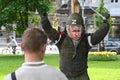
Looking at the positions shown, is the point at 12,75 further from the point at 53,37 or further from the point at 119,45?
the point at 119,45

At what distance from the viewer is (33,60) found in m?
3.57

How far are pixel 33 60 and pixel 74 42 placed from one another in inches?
104

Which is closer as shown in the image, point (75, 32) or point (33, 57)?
point (33, 57)

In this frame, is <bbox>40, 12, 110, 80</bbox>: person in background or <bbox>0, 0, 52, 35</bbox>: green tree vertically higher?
<bbox>40, 12, 110, 80</bbox>: person in background

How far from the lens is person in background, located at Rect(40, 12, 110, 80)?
6062mm

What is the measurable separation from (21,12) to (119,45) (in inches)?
506

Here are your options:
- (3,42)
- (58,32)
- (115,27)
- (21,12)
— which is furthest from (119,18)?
(58,32)

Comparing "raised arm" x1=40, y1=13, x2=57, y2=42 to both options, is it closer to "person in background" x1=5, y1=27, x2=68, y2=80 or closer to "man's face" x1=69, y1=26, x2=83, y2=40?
"man's face" x1=69, y1=26, x2=83, y2=40

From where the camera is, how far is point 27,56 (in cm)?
358

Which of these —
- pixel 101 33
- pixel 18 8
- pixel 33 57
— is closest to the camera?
pixel 33 57

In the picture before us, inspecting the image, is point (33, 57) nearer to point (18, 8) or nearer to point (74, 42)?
point (74, 42)

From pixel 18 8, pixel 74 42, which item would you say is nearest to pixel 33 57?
pixel 74 42

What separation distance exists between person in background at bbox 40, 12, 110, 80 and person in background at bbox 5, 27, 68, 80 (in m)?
2.43

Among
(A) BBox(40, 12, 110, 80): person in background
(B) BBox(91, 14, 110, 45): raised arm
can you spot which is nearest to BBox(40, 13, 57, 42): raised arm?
(A) BBox(40, 12, 110, 80): person in background
